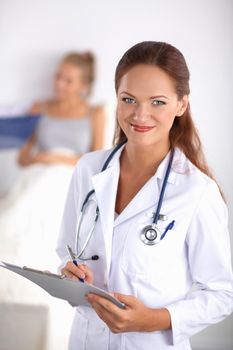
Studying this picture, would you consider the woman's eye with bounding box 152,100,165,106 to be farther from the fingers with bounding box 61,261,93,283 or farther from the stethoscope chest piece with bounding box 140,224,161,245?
the fingers with bounding box 61,261,93,283

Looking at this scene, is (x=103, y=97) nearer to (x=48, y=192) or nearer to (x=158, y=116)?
(x=48, y=192)

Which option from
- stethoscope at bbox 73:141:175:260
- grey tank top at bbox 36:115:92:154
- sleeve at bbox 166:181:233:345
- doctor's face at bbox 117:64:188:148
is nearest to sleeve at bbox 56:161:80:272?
stethoscope at bbox 73:141:175:260

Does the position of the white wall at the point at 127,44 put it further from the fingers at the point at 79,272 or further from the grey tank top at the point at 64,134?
the fingers at the point at 79,272

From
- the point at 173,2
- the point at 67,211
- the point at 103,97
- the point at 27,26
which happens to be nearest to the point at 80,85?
the point at 103,97

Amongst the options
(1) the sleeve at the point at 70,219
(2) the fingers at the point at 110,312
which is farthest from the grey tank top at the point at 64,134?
(2) the fingers at the point at 110,312

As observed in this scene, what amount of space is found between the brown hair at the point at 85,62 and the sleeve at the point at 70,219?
180cm

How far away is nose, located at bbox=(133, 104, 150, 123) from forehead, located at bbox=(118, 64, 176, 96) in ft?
0.10

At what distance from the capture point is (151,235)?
1.05m

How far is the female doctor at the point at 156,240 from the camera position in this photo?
1030 mm

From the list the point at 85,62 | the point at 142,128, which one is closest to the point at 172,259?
the point at 142,128

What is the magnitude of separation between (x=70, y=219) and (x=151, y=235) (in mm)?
305

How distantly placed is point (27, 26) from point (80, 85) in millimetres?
453

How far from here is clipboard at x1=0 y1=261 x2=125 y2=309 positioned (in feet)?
3.12

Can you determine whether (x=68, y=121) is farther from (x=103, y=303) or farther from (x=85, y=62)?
(x=103, y=303)
